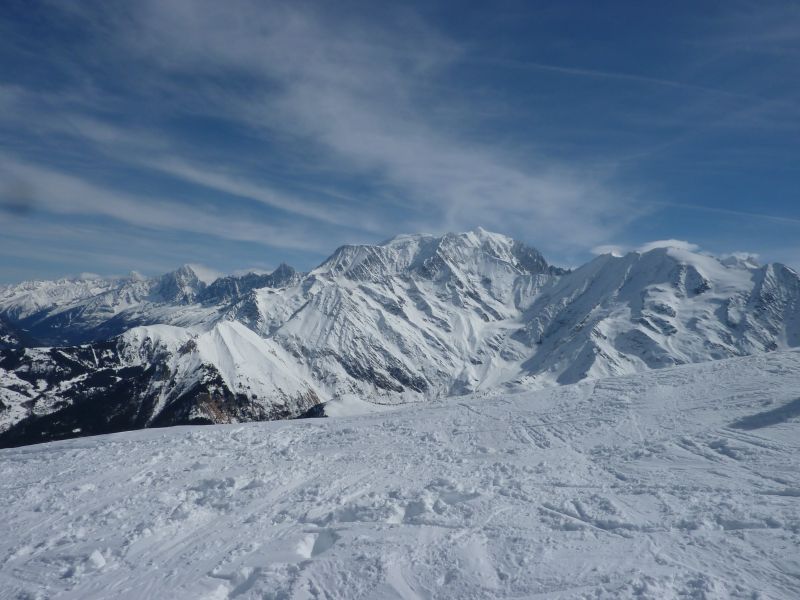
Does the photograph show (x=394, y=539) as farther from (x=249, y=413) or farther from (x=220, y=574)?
(x=249, y=413)

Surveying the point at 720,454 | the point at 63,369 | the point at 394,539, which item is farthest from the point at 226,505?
the point at 63,369

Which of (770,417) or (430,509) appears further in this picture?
(770,417)

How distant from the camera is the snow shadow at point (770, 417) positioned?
2284 cm

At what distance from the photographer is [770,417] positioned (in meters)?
23.4

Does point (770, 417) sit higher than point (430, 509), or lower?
higher

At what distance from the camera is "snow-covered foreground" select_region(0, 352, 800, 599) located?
12242 mm

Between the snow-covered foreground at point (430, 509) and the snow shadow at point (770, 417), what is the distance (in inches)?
5.3

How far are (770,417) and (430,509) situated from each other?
18.9 metres

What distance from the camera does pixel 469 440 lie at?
80.9ft

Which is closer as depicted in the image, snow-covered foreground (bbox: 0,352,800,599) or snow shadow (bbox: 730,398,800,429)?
snow-covered foreground (bbox: 0,352,800,599)

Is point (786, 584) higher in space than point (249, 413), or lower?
higher

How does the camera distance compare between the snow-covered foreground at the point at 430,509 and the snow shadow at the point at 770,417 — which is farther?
the snow shadow at the point at 770,417

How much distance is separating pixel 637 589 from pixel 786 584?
3472 millimetres

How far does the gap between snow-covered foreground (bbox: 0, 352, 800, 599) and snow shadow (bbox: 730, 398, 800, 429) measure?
135mm
